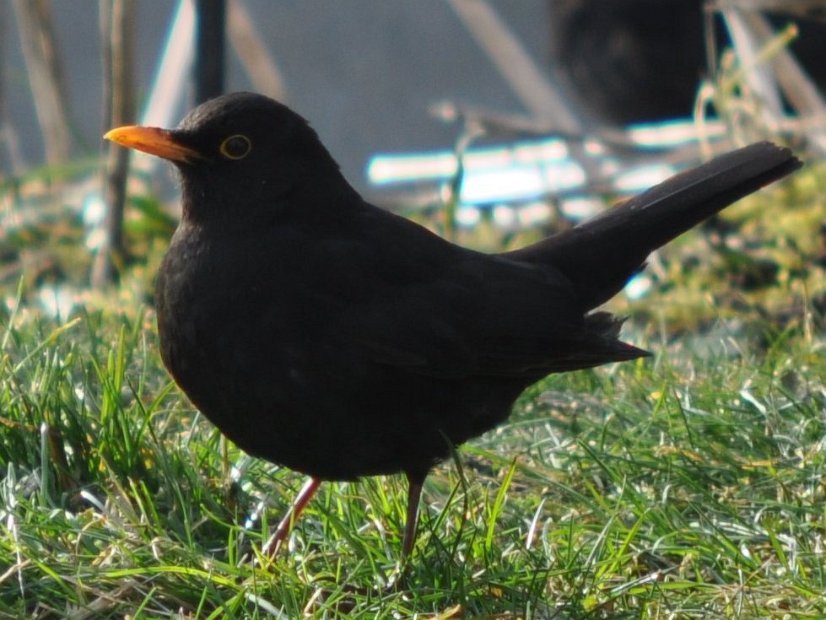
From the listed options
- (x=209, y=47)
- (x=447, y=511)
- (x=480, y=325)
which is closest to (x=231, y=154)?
(x=480, y=325)

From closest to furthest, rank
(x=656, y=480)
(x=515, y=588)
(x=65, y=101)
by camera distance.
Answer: (x=515, y=588)
(x=656, y=480)
(x=65, y=101)

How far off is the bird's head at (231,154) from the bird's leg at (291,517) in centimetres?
69

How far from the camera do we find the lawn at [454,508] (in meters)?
3.13

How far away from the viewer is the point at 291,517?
3.38 metres

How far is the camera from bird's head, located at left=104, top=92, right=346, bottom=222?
355 cm

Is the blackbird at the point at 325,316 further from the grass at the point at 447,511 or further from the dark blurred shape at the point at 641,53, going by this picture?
the dark blurred shape at the point at 641,53

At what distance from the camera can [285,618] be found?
3.00 meters

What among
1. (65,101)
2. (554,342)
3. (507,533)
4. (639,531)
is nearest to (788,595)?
(639,531)

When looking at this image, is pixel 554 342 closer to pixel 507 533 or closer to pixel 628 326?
pixel 507 533

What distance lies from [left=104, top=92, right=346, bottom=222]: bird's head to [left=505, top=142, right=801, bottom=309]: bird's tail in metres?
0.84

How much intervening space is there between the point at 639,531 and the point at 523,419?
897 millimetres

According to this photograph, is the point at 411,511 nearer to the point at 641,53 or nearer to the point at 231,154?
the point at 231,154

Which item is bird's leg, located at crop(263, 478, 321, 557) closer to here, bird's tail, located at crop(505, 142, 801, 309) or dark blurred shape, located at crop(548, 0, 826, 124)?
bird's tail, located at crop(505, 142, 801, 309)

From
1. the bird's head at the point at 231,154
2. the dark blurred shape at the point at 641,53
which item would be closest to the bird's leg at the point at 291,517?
the bird's head at the point at 231,154
